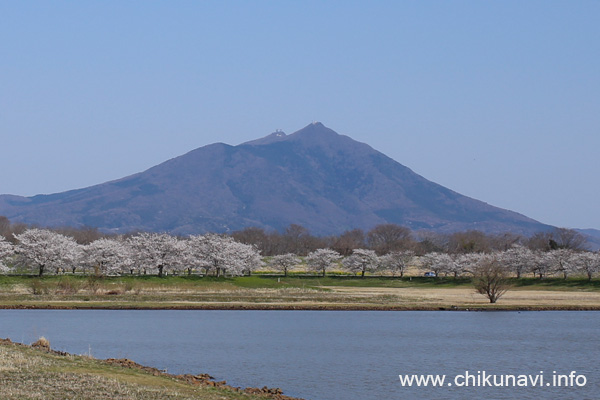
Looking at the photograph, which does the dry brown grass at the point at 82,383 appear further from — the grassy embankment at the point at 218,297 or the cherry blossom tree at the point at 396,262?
the cherry blossom tree at the point at 396,262

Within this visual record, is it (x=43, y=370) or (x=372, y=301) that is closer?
(x=43, y=370)

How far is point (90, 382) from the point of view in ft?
76.2

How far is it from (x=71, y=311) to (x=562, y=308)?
41514 mm

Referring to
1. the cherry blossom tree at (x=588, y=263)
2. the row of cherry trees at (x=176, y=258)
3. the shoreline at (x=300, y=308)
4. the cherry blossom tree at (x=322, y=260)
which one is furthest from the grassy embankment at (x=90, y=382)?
the cherry blossom tree at (x=322, y=260)

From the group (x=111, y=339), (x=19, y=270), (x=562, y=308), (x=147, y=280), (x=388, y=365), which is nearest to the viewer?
(x=388, y=365)

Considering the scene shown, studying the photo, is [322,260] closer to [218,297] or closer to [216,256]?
[216,256]

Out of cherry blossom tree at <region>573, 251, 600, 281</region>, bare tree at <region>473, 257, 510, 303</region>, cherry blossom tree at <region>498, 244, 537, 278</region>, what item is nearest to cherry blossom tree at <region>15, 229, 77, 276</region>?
bare tree at <region>473, 257, 510, 303</region>

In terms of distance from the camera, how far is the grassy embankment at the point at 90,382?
21.3 meters

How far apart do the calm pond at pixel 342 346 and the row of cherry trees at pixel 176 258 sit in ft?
133

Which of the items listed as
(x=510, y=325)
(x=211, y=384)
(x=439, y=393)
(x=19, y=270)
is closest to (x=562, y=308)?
(x=510, y=325)

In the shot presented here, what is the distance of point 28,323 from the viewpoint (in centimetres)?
4891

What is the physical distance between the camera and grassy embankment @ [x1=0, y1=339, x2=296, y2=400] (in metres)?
21.3

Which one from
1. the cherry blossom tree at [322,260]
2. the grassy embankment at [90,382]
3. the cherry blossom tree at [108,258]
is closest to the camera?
the grassy embankment at [90,382]

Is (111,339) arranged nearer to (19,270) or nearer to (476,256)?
(19,270)
